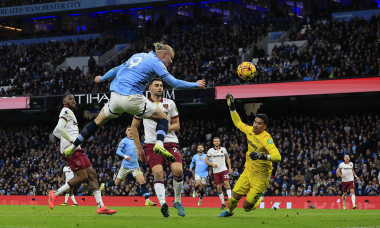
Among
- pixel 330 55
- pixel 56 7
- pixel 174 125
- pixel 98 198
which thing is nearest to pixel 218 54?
pixel 330 55

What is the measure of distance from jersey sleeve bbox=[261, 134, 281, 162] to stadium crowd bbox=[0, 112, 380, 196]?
15757 mm

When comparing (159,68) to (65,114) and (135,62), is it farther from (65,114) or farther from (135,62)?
(65,114)

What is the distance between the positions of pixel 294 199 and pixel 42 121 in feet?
81.0

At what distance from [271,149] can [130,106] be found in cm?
311

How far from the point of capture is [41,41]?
5050 cm

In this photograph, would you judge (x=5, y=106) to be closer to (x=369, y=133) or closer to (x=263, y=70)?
(x=263, y=70)

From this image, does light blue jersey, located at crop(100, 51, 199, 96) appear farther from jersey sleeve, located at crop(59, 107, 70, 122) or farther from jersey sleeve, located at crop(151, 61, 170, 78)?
jersey sleeve, located at crop(59, 107, 70, 122)

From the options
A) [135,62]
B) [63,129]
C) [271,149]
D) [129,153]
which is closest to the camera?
[135,62]

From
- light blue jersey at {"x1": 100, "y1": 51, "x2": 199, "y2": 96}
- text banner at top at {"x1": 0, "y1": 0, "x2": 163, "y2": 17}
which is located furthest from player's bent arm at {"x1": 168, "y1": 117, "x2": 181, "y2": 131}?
text banner at top at {"x1": 0, "y1": 0, "x2": 163, "y2": 17}

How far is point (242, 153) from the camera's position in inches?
1271

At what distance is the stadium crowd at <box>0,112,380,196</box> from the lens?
2845 cm

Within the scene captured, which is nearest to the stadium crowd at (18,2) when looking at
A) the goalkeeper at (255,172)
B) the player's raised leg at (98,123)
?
the goalkeeper at (255,172)

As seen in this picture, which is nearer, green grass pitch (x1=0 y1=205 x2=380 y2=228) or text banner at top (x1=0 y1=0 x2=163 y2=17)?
green grass pitch (x1=0 y1=205 x2=380 y2=228)

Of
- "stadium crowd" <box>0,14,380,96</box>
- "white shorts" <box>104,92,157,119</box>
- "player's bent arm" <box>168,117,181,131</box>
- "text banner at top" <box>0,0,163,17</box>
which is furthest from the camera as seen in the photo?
"text banner at top" <box>0,0,163,17</box>
